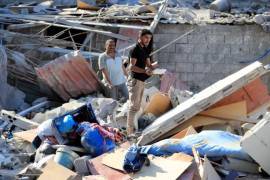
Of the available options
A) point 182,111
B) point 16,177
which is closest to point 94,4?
point 182,111

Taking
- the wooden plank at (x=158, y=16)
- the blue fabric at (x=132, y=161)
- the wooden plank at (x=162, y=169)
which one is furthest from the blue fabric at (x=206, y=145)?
the wooden plank at (x=158, y=16)

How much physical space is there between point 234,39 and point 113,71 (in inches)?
137

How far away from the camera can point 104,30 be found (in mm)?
13602

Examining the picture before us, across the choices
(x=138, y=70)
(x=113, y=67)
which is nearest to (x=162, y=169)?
(x=138, y=70)

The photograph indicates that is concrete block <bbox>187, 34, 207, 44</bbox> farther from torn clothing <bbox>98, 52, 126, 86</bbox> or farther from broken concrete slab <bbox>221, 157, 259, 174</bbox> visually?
broken concrete slab <bbox>221, 157, 259, 174</bbox>

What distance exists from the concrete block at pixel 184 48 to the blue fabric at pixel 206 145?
540 cm

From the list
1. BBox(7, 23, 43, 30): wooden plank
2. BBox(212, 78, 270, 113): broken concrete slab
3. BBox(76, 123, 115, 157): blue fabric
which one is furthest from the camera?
BBox(7, 23, 43, 30): wooden plank

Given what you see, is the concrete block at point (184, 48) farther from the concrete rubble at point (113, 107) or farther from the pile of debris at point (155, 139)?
the pile of debris at point (155, 139)

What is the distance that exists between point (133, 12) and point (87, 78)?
8.44 feet

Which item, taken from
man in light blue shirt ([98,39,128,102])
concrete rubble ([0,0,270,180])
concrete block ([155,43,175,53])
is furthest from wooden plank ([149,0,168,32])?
man in light blue shirt ([98,39,128,102])

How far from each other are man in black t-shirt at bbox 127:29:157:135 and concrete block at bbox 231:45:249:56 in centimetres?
438

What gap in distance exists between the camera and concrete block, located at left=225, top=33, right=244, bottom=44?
13062 millimetres

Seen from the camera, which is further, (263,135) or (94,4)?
(94,4)

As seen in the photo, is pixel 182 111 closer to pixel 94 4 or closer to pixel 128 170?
pixel 128 170
